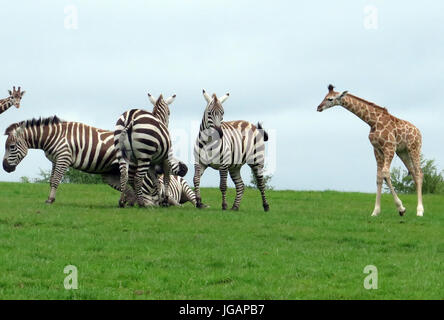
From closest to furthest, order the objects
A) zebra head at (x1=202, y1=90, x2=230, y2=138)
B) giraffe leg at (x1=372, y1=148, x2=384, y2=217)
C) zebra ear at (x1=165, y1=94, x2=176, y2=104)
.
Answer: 1. zebra head at (x1=202, y1=90, x2=230, y2=138)
2. giraffe leg at (x1=372, y1=148, x2=384, y2=217)
3. zebra ear at (x1=165, y1=94, x2=176, y2=104)

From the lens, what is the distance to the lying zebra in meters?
19.0

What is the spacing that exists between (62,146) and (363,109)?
856 cm

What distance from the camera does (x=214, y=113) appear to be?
18.0m

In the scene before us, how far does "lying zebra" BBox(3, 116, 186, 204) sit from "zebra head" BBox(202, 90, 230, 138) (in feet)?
9.68

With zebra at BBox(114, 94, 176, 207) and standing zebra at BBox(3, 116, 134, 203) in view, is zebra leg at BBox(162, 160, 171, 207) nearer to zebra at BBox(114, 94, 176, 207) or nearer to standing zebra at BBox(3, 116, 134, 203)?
zebra at BBox(114, 94, 176, 207)

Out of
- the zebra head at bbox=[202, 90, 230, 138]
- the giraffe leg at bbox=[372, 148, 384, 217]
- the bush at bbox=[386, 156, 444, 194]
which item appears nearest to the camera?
the zebra head at bbox=[202, 90, 230, 138]

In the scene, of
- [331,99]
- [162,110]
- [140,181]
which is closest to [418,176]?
[331,99]

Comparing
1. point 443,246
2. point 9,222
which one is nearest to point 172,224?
point 9,222

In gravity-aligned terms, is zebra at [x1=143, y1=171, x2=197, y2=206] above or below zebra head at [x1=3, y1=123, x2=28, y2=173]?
below

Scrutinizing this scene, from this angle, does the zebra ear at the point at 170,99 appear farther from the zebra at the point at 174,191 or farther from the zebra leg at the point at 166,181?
the zebra at the point at 174,191

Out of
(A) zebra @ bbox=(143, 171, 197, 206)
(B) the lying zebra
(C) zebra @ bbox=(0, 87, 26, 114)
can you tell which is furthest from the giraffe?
(C) zebra @ bbox=(0, 87, 26, 114)

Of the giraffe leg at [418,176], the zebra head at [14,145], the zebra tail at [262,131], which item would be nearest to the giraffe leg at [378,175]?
the giraffe leg at [418,176]

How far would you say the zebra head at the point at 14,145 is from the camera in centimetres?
1922
